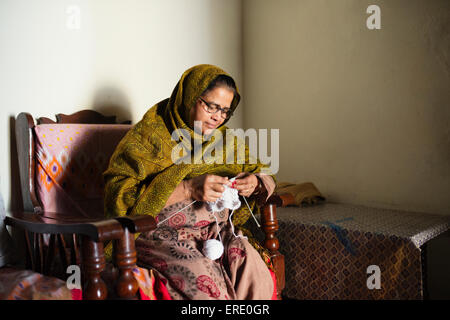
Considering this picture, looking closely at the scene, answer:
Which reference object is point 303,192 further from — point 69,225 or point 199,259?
point 69,225

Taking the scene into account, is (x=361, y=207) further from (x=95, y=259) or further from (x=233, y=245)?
(x=95, y=259)

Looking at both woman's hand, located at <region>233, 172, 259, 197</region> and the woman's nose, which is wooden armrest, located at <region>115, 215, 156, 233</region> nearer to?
woman's hand, located at <region>233, 172, 259, 197</region>

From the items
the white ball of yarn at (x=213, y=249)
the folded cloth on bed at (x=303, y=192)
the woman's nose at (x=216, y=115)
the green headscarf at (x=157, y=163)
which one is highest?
the woman's nose at (x=216, y=115)

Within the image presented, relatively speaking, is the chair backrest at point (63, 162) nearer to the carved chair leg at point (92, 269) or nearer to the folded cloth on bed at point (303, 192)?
the carved chair leg at point (92, 269)

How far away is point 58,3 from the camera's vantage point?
1.86 m

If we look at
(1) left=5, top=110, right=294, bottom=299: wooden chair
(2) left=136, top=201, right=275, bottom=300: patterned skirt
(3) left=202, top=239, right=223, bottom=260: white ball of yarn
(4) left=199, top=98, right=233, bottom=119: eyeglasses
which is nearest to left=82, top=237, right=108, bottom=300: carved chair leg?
(1) left=5, top=110, right=294, bottom=299: wooden chair

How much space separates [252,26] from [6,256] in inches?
96.4

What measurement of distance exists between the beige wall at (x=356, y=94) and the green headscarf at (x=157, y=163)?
1.09 metres

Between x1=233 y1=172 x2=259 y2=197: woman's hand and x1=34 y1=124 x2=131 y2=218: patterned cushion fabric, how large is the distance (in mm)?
696

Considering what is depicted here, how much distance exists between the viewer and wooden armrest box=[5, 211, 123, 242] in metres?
1.03

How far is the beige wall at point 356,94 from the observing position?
2195mm

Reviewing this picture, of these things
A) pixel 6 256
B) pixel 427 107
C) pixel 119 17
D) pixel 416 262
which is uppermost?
pixel 119 17

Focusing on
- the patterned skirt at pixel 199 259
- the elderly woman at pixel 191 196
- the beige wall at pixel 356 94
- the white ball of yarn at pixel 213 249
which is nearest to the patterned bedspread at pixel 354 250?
the beige wall at pixel 356 94
